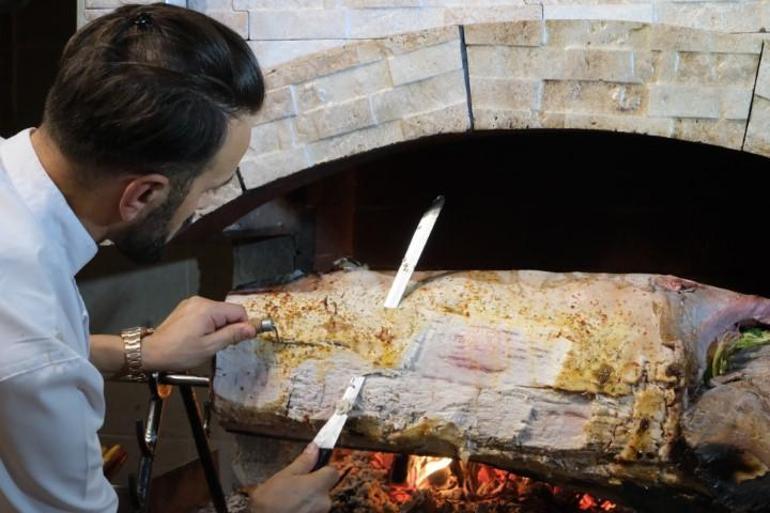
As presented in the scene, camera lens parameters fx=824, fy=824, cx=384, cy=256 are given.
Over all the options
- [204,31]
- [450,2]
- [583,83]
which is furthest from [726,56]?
[204,31]

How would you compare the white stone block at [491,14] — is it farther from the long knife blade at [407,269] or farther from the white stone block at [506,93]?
the long knife blade at [407,269]

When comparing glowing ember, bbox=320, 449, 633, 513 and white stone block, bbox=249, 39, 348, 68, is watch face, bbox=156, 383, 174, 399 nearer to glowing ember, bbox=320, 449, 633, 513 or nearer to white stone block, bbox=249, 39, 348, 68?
glowing ember, bbox=320, 449, 633, 513

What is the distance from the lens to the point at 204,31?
1.10 metres

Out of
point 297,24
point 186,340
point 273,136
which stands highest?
point 297,24

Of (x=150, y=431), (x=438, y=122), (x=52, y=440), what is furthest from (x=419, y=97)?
(x=52, y=440)

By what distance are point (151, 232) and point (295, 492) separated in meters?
0.49

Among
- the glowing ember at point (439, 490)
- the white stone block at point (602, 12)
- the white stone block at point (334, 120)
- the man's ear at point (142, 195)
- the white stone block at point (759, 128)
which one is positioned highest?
the white stone block at point (602, 12)

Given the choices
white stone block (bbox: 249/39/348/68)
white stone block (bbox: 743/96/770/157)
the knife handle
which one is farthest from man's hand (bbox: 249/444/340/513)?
white stone block (bbox: 743/96/770/157)

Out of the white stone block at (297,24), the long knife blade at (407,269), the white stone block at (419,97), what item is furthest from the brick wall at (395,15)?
the long knife blade at (407,269)

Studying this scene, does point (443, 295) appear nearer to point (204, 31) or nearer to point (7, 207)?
point (204, 31)

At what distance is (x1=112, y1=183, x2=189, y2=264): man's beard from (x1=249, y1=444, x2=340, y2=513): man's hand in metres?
0.43

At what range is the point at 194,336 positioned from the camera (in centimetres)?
157

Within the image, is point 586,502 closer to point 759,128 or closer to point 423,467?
point 423,467

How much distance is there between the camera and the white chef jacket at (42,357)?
0.99 meters
